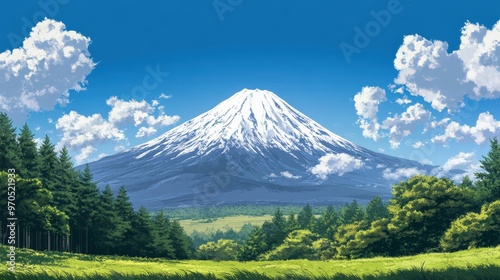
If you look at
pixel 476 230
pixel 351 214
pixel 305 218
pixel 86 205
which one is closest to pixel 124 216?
pixel 86 205

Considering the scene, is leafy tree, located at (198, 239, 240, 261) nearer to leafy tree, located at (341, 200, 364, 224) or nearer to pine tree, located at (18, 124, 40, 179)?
leafy tree, located at (341, 200, 364, 224)

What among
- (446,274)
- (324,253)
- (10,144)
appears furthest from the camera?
(324,253)

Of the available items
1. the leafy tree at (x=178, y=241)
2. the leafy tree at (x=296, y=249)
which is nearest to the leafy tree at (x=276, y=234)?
the leafy tree at (x=296, y=249)

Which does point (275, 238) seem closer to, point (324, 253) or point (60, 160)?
point (324, 253)

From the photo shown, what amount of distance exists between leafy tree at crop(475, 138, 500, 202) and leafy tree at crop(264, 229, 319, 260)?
34359 mm

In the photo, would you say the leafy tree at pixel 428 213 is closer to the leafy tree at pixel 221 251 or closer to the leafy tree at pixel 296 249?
the leafy tree at pixel 296 249

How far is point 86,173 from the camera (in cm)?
7444

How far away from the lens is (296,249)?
100688 mm

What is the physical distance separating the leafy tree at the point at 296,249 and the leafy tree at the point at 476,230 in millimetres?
36223

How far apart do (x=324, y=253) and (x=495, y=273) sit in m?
88.2

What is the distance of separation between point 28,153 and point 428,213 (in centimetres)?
5090

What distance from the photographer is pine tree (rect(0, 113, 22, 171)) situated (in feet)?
201

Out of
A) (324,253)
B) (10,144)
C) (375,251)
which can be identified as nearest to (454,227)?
(375,251)

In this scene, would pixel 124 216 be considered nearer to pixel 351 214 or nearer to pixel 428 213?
pixel 428 213
